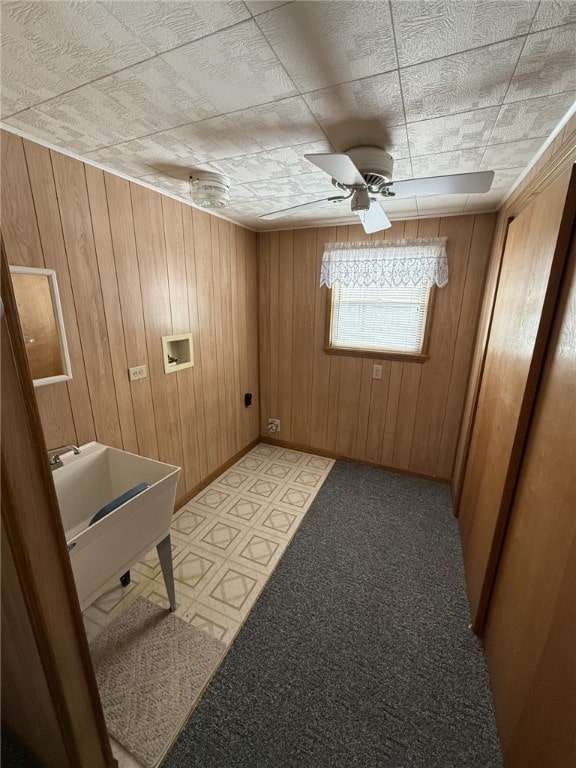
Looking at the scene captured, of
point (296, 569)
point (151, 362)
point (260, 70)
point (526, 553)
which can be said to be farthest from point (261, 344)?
point (526, 553)

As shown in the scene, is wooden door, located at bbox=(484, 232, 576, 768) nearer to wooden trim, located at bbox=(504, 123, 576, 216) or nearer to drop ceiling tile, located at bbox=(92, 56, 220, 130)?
wooden trim, located at bbox=(504, 123, 576, 216)

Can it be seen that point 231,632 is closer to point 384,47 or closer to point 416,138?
point 384,47

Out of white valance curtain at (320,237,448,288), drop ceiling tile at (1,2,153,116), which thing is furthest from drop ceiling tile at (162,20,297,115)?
white valance curtain at (320,237,448,288)

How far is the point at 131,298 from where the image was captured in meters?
1.88

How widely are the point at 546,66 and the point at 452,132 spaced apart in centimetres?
41

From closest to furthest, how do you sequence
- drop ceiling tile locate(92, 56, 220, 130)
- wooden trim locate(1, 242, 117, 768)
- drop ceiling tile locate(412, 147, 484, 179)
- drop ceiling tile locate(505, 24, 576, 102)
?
wooden trim locate(1, 242, 117, 768), drop ceiling tile locate(505, 24, 576, 102), drop ceiling tile locate(92, 56, 220, 130), drop ceiling tile locate(412, 147, 484, 179)

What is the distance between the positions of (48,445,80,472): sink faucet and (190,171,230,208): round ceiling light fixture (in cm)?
155

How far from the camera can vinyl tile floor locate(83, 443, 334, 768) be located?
1620mm

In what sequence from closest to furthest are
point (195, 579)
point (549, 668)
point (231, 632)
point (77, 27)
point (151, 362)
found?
1. point (77, 27)
2. point (549, 668)
3. point (231, 632)
4. point (195, 579)
5. point (151, 362)

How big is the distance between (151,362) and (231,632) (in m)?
1.65

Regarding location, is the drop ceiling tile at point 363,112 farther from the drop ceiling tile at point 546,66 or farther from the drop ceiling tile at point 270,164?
the drop ceiling tile at point 546,66

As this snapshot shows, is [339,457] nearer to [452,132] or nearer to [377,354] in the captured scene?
[377,354]

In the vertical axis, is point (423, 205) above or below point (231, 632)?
above

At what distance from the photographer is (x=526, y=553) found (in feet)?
3.70
